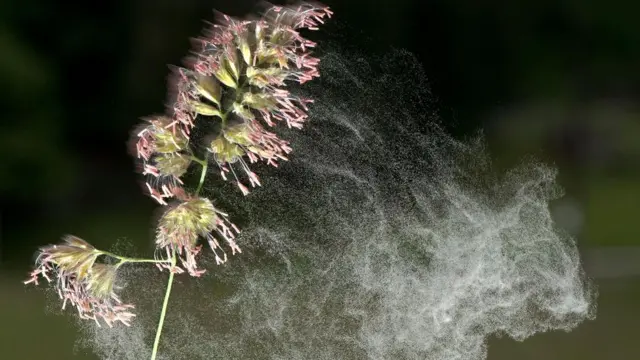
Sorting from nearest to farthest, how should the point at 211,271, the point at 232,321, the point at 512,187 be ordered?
the point at 512,187, the point at 232,321, the point at 211,271

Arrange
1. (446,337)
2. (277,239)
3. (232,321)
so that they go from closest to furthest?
1. (446,337)
2. (232,321)
3. (277,239)

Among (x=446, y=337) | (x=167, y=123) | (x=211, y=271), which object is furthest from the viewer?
(x=211, y=271)

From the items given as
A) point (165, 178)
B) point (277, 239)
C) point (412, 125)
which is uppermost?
point (412, 125)

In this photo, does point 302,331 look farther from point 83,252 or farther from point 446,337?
point 83,252

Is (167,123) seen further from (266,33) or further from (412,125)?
(412,125)

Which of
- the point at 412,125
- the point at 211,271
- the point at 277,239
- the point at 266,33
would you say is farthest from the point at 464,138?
the point at 266,33

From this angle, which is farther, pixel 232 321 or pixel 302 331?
pixel 232 321

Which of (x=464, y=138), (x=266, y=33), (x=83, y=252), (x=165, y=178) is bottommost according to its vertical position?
(x=83, y=252)

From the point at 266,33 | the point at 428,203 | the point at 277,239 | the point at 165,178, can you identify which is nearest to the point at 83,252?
the point at 165,178

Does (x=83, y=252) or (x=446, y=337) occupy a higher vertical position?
(x=446, y=337)
